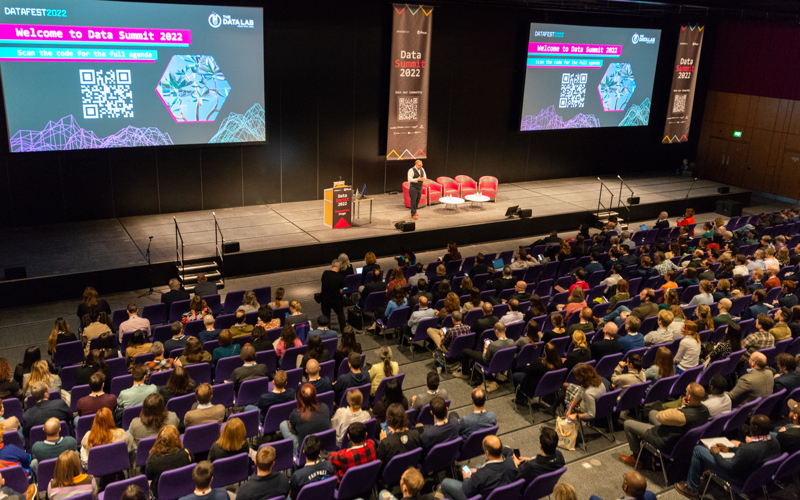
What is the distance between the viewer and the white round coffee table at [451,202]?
1476 cm

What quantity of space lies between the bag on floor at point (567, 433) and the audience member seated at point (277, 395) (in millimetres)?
2660

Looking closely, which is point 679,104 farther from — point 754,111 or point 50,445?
point 50,445

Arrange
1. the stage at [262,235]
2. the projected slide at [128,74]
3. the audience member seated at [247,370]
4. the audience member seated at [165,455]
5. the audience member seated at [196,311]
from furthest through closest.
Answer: the projected slide at [128,74] → the stage at [262,235] → the audience member seated at [196,311] → the audience member seated at [247,370] → the audience member seated at [165,455]

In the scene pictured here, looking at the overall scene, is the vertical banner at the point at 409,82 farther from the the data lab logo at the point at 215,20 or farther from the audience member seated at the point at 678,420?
the audience member seated at the point at 678,420

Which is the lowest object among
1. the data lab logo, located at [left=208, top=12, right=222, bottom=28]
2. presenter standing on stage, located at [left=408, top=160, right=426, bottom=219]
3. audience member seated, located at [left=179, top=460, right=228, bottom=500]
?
audience member seated, located at [left=179, top=460, right=228, bottom=500]

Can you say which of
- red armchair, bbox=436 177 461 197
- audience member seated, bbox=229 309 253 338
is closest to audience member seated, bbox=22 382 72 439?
audience member seated, bbox=229 309 253 338

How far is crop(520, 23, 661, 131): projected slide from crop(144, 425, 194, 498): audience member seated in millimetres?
14509

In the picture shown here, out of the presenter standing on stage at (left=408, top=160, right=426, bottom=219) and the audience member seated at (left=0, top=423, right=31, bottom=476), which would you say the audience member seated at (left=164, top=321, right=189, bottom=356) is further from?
the presenter standing on stage at (left=408, top=160, right=426, bottom=219)

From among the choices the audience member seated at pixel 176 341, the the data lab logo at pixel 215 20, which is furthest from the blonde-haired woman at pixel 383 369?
the the data lab logo at pixel 215 20

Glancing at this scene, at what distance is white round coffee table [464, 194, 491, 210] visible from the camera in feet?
49.7

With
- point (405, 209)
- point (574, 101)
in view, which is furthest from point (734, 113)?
point (405, 209)

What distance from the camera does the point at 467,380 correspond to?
8.04 meters

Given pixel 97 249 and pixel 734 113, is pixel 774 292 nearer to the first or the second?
pixel 97 249

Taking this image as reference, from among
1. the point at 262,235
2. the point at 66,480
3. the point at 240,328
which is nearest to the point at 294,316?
the point at 240,328
